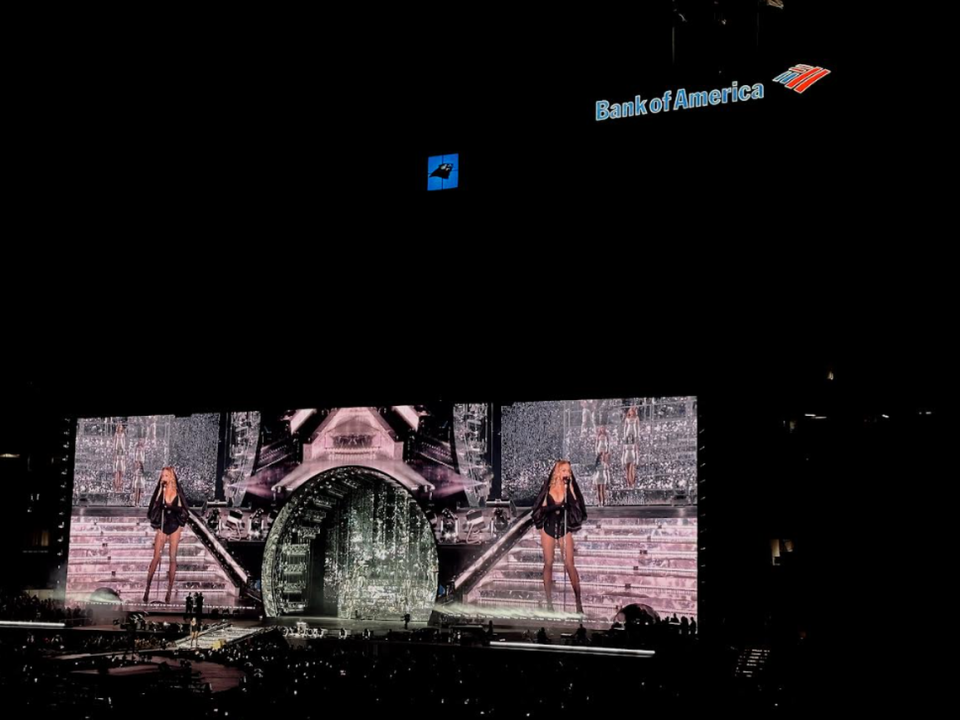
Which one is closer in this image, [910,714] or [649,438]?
[910,714]

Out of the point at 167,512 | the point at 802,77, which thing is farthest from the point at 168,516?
the point at 802,77

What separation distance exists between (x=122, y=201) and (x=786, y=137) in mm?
19668

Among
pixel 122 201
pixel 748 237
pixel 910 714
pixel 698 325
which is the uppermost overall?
pixel 122 201

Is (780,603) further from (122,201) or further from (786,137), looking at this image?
(122,201)

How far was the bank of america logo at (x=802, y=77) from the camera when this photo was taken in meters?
25.9

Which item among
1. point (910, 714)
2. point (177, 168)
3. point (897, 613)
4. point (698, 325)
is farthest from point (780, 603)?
point (177, 168)

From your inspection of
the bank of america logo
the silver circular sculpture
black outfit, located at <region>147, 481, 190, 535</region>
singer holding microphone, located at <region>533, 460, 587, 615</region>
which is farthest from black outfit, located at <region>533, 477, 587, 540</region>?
the bank of america logo

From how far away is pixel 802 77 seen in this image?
26.0m

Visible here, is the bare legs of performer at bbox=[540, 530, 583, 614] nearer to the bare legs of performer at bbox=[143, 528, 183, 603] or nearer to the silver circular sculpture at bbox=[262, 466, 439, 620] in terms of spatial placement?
the silver circular sculpture at bbox=[262, 466, 439, 620]

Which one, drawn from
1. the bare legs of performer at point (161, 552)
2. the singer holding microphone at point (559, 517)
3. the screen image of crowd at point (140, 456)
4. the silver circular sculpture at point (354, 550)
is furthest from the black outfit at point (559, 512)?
the bare legs of performer at point (161, 552)

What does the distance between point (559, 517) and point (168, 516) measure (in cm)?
1075

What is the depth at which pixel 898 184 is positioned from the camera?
2609 cm

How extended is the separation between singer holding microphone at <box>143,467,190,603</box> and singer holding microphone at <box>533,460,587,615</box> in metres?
9.83

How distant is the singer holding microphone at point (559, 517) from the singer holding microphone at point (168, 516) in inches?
387
